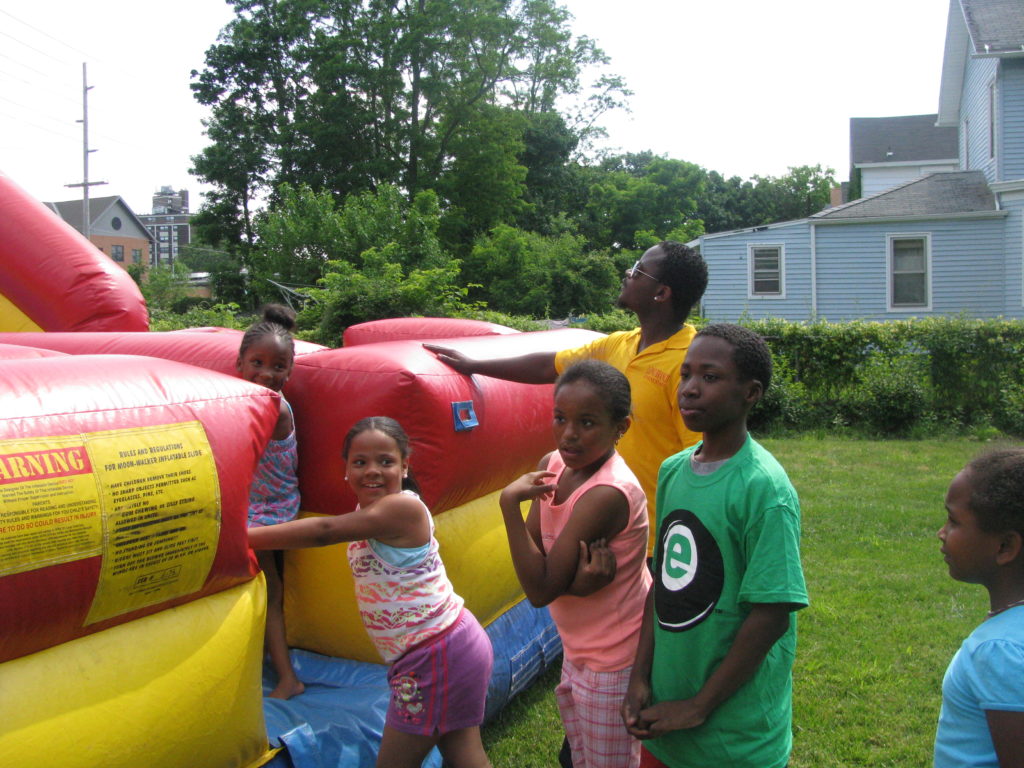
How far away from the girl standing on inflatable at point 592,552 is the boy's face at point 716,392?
0.28 meters

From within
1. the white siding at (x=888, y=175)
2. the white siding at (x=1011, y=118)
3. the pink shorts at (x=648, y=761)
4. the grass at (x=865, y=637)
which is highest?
the white siding at (x=888, y=175)

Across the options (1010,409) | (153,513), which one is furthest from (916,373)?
(153,513)

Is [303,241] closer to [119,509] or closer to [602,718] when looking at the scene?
[119,509]

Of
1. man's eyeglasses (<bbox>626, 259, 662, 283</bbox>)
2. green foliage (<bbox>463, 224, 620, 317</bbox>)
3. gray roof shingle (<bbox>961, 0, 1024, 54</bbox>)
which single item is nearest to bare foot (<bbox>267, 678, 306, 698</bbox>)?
man's eyeglasses (<bbox>626, 259, 662, 283</bbox>)

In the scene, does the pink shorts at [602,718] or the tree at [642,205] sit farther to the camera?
the tree at [642,205]

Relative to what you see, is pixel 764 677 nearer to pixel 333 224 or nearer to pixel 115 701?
pixel 115 701

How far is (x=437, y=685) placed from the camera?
2.44 metres

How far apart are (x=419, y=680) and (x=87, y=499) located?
3.31 feet

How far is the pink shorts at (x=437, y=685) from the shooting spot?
8.00 ft

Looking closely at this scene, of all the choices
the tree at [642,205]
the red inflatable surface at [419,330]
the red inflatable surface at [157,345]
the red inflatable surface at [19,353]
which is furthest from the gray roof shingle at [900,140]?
the red inflatable surface at [19,353]

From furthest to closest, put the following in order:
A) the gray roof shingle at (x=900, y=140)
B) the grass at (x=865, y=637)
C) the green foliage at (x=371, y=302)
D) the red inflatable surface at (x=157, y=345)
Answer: the gray roof shingle at (x=900, y=140), the green foliage at (x=371, y=302), the grass at (x=865, y=637), the red inflatable surface at (x=157, y=345)

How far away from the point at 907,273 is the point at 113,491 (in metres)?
16.9

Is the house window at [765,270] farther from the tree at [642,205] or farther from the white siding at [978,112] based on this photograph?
the tree at [642,205]

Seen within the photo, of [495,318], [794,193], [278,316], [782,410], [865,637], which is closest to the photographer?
[278,316]
